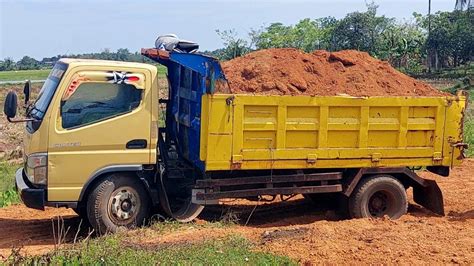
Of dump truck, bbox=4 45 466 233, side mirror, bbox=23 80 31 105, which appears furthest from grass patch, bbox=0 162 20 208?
side mirror, bbox=23 80 31 105

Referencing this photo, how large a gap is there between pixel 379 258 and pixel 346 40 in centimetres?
4117

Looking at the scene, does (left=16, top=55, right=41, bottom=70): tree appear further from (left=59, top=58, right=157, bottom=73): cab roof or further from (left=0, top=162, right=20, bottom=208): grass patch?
(left=59, top=58, right=157, bottom=73): cab roof

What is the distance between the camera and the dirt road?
6.38 meters

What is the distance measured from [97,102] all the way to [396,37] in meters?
43.8

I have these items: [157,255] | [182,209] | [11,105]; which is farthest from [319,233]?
[11,105]

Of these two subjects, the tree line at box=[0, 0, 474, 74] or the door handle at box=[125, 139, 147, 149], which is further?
the tree line at box=[0, 0, 474, 74]

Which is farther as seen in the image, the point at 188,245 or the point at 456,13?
the point at 456,13

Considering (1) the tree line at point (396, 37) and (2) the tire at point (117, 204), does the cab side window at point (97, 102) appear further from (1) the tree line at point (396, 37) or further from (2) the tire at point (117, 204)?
Result: (1) the tree line at point (396, 37)

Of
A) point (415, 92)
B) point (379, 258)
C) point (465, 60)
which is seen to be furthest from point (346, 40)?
point (379, 258)

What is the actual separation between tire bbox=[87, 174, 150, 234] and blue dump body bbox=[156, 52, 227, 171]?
802mm

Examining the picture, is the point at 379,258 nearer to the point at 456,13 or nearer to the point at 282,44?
the point at 282,44

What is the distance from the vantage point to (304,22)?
52.8 metres

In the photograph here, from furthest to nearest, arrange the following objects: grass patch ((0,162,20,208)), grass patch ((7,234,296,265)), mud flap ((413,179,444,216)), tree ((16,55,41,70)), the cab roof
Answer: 1. tree ((16,55,41,70))
2. grass patch ((0,162,20,208))
3. mud flap ((413,179,444,216))
4. the cab roof
5. grass patch ((7,234,296,265))

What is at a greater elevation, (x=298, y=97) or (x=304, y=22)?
(x=304, y=22)
